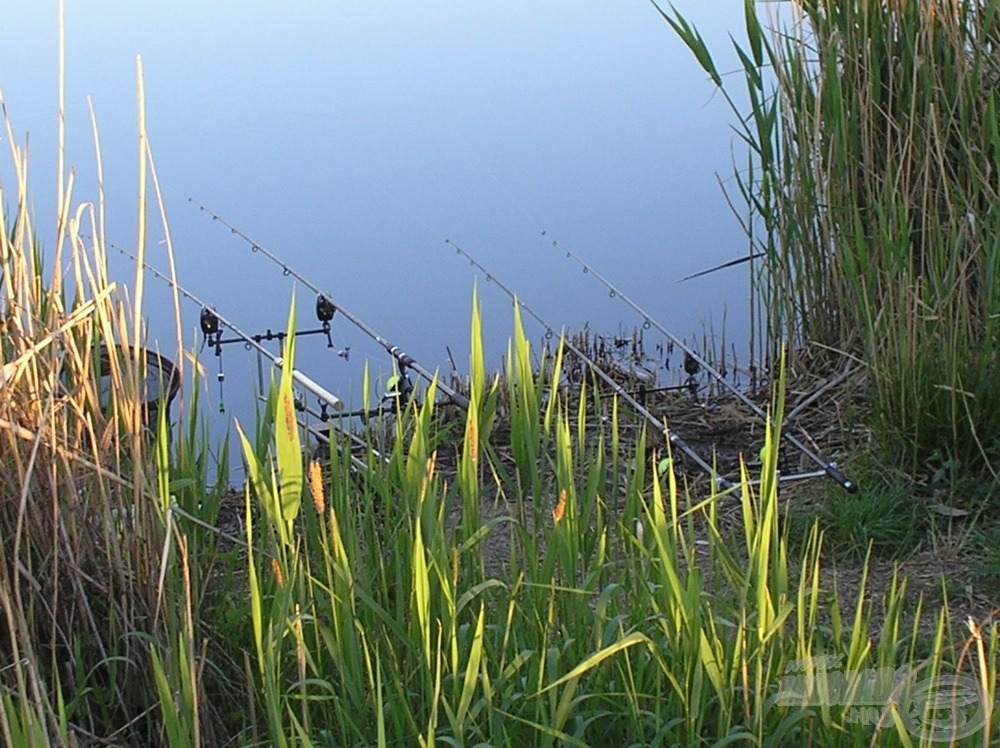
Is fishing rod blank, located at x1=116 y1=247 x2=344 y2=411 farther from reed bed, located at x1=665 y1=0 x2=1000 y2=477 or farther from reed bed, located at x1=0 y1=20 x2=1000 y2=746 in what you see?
reed bed, located at x1=665 y1=0 x2=1000 y2=477

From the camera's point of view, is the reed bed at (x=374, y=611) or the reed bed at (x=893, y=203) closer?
the reed bed at (x=374, y=611)

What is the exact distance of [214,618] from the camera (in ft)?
7.62

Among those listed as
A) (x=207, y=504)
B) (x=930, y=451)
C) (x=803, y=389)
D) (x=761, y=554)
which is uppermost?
(x=803, y=389)

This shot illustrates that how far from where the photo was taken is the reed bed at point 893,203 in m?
3.29

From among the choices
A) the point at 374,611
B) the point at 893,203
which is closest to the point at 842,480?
the point at 893,203

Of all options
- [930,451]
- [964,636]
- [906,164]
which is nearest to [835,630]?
[964,636]

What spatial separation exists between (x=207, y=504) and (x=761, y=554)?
113 centimetres

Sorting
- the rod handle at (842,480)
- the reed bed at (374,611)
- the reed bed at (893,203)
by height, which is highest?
the reed bed at (893,203)

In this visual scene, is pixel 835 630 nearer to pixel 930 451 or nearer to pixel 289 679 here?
pixel 289 679

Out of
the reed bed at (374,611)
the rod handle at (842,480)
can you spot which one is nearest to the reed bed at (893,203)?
the rod handle at (842,480)

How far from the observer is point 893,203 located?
11.7 feet

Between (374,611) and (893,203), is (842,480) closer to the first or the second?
(893,203)

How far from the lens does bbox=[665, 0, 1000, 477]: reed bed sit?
3.29m

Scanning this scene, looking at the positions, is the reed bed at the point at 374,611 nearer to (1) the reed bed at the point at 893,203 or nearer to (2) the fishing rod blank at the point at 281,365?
(2) the fishing rod blank at the point at 281,365
